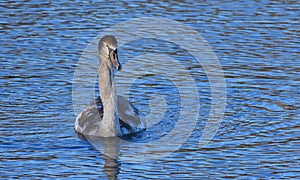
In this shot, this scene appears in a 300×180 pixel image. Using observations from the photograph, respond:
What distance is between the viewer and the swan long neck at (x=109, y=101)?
45.8 feet

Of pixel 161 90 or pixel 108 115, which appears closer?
pixel 108 115

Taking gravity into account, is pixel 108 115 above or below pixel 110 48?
below

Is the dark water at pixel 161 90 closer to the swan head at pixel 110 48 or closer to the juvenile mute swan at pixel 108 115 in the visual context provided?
the juvenile mute swan at pixel 108 115

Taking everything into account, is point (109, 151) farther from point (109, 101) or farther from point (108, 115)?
point (109, 101)

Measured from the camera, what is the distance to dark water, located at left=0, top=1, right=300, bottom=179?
12.1 metres

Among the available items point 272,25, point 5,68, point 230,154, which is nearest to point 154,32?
point 272,25

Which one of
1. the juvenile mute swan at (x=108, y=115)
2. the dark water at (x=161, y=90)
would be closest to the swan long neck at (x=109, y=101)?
the juvenile mute swan at (x=108, y=115)

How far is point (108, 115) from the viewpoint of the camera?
14023mm

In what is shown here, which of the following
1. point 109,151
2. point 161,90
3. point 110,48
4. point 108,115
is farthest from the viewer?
point 161,90

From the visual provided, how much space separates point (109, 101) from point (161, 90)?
2331mm

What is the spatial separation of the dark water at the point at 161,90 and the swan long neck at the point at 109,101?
0.27 m

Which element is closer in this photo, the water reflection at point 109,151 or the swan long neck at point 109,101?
the water reflection at point 109,151

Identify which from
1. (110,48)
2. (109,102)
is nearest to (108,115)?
(109,102)

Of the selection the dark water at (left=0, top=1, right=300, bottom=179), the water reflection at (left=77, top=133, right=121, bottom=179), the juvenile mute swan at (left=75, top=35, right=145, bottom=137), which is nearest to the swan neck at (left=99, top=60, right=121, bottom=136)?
the juvenile mute swan at (left=75, top=35, right=145, bottom=137)
